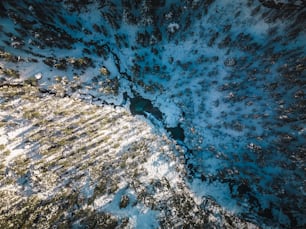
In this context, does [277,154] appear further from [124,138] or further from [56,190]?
[56,190]

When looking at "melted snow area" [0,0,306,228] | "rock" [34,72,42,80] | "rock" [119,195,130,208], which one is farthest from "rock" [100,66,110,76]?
"rock" [119,195,130,208]

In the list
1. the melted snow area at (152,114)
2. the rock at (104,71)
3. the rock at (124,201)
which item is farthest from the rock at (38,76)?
the rock at (124,201)

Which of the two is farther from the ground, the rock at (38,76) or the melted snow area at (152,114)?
the rock at (38,76)

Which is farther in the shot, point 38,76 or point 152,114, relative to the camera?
point 152,114

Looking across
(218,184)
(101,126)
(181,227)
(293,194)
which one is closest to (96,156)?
(101,126)

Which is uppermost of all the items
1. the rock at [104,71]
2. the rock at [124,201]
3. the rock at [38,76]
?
the rock at [38,76]

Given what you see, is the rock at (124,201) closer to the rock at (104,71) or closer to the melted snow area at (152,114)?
the melted snow area at (152,114)

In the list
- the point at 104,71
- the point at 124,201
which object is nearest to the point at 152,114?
the point at 104,71

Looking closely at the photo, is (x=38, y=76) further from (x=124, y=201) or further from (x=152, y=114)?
(x=124, y=201)

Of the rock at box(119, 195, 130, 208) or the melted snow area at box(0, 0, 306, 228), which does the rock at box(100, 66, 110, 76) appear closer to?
the melted snow area at box(0, 0, 306, 228)
